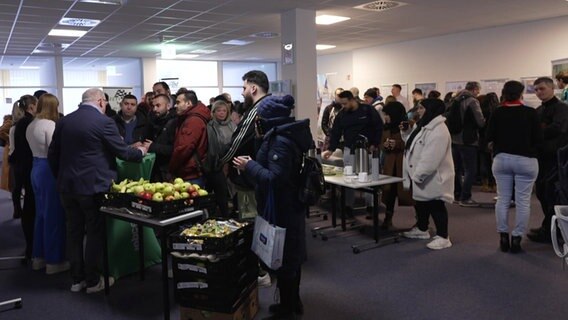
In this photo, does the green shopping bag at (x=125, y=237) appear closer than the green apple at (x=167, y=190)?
No

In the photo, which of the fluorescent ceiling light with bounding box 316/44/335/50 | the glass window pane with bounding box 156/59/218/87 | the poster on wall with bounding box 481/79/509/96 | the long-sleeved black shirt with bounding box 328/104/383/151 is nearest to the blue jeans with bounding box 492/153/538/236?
the long-sleeved black shirt with bounding box 328/104/383/151

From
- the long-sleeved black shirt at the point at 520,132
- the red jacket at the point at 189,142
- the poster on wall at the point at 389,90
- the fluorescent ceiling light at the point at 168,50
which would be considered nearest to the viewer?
the red jacket at the point at 189,142

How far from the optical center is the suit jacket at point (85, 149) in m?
3.33

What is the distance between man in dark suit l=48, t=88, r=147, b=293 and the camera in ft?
11.0

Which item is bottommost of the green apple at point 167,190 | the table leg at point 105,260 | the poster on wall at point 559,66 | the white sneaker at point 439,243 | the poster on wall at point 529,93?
the white sneaker at point 439,243

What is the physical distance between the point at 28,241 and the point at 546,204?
4741 millimetres

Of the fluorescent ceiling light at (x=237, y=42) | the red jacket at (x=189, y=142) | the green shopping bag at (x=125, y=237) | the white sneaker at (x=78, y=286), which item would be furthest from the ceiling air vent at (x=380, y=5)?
the white sneaker at (x=78, y=286)

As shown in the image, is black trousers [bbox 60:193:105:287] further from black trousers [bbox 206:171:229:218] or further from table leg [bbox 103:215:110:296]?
black trousers [bbox 206:171:229:218]

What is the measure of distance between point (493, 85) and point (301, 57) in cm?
430

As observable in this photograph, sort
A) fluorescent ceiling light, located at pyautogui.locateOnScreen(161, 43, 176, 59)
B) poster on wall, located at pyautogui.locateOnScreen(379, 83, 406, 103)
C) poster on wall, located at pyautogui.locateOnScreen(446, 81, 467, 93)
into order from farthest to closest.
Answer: poster on wall, located at pyautogui.locateOnScreen(379, 83, 406, 103) < fluorescent ceiling light, located at pyautogui.locateOnScreen(161, 43, 176, 59) < poster on wall, located at pyautogui.locateOnScreen(446, 81, 467, 93)

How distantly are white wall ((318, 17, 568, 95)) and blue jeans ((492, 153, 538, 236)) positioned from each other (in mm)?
5210

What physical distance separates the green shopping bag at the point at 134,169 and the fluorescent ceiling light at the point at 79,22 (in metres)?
4.71

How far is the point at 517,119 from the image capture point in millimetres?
4039

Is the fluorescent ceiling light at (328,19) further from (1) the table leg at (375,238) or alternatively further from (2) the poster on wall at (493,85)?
(1) the table leg at (375,238)
